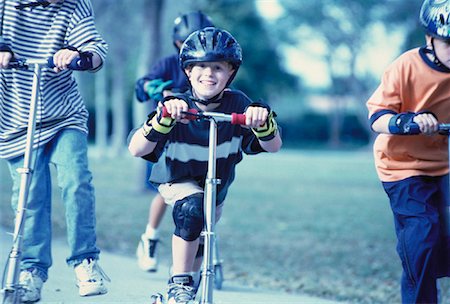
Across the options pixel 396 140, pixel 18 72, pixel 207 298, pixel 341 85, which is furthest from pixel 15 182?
pixel 341 85

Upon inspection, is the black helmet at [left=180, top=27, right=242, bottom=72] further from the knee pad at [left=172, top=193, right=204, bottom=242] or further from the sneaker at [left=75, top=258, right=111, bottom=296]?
the sneaker at [left=75, top=258, right=111, bottom=296]

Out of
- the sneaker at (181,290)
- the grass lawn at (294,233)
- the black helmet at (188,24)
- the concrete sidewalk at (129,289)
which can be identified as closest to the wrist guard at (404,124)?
the sneaker at (181,290)

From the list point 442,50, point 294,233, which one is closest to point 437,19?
point 442,50

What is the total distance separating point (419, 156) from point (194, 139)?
1.27 m

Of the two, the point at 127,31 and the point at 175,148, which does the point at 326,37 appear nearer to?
the point at 127,31

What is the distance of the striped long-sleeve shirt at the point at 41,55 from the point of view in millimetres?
4816

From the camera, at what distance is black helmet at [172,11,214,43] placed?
257 inches

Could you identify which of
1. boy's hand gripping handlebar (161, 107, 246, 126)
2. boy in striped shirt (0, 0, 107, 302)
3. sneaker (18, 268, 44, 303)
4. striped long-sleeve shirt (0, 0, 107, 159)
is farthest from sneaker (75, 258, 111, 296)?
boy's hand gripping handlebar (161, 107, 246, 126)

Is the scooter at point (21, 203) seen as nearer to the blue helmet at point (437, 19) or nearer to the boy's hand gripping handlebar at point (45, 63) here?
the boy's hand gripping handlebar at point (45, 63)

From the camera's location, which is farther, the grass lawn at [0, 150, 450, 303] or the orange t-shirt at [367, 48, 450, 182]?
the grass lawn at [0, 150, 450, 303]

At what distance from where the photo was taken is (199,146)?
4438mm

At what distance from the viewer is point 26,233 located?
4883mm

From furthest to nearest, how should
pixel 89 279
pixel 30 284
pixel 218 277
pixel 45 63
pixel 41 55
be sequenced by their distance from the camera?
pixel 218 277
pixel 41 55
pixel 30 284
pixel 89 279
pixel 45 63

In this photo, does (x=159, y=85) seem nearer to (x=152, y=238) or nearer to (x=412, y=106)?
(x=152, y=238)
